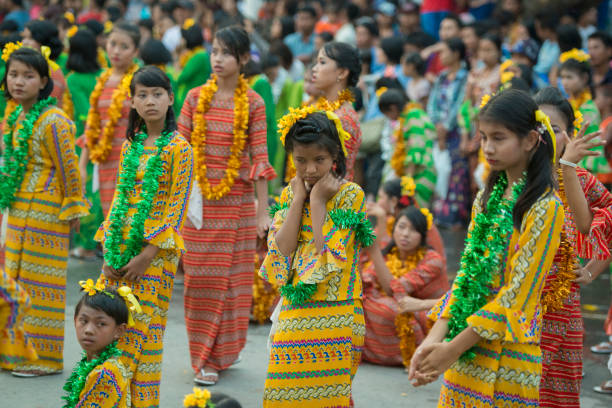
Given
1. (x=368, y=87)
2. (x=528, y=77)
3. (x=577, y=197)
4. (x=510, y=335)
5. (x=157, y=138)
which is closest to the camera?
(x=510, y=335)

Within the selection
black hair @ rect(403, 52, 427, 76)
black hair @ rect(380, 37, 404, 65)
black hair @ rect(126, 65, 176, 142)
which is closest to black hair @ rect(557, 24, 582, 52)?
black hair @ rect(403, 52, 427, 76)

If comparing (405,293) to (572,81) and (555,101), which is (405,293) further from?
(572,81)

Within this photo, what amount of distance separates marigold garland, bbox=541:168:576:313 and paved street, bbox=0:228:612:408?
56.2 inches

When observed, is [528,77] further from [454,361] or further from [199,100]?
[454,361]

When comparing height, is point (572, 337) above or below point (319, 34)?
below

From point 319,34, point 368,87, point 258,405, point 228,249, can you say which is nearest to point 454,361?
point 258,405

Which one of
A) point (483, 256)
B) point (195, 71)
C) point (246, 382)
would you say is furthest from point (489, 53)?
point (483, 256)

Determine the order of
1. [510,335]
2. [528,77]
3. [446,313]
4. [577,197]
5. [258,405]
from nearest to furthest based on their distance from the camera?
[510,335], [446,313], [577,197], [258,405], [528,77]

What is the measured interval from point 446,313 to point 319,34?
9536mm

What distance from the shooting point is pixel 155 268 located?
15.1 ft

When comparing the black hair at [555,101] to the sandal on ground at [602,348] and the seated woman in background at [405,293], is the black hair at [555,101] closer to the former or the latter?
the seated woman in background at [405,293]

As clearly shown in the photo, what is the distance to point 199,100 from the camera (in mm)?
5711

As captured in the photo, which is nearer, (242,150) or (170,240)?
(170,240)

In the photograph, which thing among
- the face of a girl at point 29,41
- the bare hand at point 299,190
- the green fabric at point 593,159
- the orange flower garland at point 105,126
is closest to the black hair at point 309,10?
the face of a girl at point 29,41
